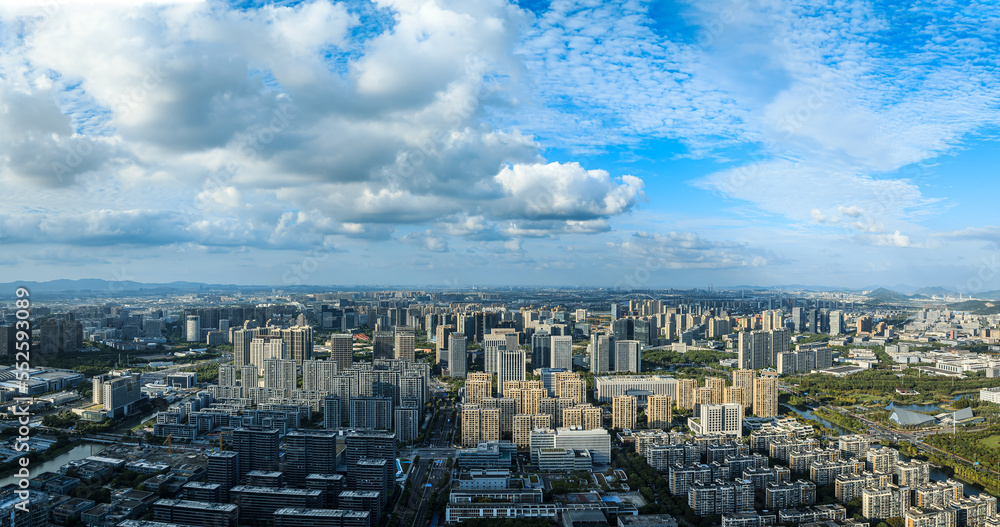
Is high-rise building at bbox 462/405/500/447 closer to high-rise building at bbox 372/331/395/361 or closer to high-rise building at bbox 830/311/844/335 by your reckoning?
high-rise building at bbox 372/331/395/361

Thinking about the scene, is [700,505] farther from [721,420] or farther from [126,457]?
[126,457]

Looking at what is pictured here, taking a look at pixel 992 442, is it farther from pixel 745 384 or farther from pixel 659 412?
pixel 659 412

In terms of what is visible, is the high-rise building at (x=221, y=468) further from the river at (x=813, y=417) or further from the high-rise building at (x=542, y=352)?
the high-rise building at (x=542, y=352)

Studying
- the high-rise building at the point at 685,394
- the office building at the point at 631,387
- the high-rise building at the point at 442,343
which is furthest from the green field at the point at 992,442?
the high-rise building at the point at 442,343

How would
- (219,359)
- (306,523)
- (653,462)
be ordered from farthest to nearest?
1. (219,359)
2. (653,462)
3. (306,523)

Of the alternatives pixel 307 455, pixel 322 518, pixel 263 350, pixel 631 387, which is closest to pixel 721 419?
pixel 631 387

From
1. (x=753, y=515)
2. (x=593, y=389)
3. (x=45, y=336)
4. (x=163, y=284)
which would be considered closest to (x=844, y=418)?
(x=593, y=389)
